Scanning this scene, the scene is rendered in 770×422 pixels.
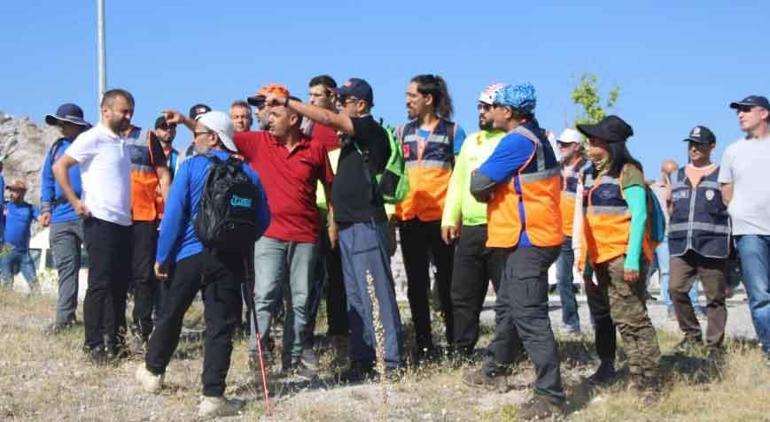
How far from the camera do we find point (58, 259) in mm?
8867

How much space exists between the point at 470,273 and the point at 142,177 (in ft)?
10.6

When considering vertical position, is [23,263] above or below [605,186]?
below

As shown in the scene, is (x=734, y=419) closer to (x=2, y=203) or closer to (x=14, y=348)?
(x=14, y=348)

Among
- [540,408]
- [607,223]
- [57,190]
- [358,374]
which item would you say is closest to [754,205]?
[607,223]

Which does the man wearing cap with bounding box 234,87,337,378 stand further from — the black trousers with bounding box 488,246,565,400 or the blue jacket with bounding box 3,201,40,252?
the blue jacket with bounding box 3,201,40,252

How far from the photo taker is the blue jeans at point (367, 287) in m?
6.74

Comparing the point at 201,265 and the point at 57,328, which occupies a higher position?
the point at 201,265

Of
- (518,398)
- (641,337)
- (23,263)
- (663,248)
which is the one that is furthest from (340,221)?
(23,263)

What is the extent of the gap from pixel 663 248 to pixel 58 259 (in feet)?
26.4

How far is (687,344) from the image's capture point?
331 inches

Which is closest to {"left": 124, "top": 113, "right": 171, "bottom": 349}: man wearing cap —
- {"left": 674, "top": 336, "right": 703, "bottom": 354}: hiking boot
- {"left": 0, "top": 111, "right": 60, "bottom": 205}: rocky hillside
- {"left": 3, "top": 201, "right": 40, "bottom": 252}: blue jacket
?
{"left": 674, "top": 336, "right": 703, "bottom": 354}: hiking boot

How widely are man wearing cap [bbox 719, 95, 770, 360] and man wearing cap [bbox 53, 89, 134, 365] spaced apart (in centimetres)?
495

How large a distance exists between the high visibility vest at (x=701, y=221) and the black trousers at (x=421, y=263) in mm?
2442

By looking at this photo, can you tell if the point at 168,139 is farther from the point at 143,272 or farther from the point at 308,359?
the point at 308,359
